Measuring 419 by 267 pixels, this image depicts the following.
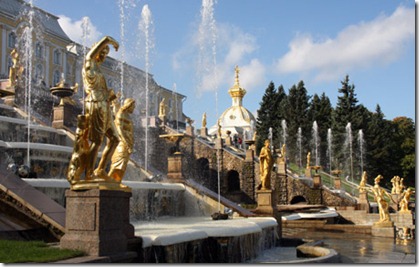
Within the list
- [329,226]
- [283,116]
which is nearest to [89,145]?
[329,226]

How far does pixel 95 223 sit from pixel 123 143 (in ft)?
9.42

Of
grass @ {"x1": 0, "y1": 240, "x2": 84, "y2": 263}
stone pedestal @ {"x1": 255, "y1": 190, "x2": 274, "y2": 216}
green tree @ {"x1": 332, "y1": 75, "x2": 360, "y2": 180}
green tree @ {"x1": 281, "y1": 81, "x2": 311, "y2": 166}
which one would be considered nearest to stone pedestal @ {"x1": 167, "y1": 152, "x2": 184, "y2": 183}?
stone pedestal @ {"x1": 255, "y1": 190, "x2": 274, "y2": 216}

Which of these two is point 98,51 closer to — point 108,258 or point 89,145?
point 89,145

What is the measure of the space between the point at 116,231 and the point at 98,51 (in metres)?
3.00

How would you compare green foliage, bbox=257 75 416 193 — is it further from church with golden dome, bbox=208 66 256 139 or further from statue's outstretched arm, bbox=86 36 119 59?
statue's outstretched arm, bbox=86 36 119 59

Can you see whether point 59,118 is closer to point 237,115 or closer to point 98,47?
point 98,47

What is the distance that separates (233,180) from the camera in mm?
37750

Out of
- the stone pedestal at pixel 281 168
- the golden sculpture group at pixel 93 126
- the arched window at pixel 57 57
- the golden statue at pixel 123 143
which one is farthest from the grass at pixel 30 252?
the arched window at pixel 57 57

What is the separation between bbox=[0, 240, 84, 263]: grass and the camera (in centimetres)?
684

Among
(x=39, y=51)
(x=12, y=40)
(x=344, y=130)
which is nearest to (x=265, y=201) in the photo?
(x=344, y=130)

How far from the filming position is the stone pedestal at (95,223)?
771 centimetres

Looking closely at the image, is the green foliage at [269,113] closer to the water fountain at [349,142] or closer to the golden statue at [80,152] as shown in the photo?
the water fountain at [349,142]

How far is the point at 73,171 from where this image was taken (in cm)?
838

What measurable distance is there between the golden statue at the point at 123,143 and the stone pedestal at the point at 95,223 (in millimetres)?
1567
